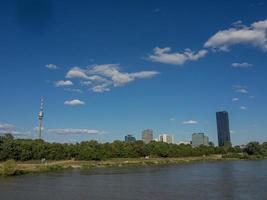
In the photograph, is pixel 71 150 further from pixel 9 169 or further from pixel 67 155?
pixel 9 169

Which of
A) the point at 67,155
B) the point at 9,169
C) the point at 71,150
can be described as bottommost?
the point at 9,169

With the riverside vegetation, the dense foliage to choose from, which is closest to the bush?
the riverside vegetation

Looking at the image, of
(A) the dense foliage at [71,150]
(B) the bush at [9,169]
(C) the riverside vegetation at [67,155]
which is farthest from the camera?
(A) the dense foliage at [71,150]

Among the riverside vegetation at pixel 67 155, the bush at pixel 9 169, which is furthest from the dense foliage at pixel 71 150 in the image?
the bush at pixel 9 169

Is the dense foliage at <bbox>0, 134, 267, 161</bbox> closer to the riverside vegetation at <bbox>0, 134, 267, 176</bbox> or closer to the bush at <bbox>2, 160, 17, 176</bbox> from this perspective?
the riverside vegetation at <bbox>0, 134, 267, 176</bbox>

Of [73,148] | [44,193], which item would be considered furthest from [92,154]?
[44,193]

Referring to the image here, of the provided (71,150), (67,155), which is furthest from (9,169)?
(71,150)

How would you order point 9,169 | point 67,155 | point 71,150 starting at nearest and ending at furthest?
1. point 9,169
2. point 67,155
3. point 71,150

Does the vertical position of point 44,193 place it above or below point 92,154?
below

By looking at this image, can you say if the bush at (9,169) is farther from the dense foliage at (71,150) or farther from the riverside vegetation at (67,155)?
the dense foliage at (71,150)

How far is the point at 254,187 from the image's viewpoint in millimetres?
56625

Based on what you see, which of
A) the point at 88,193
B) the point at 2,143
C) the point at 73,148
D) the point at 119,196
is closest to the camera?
the point at 119,196

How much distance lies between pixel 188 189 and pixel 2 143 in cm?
9482

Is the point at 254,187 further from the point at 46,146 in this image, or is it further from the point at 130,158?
the point at 130,158
